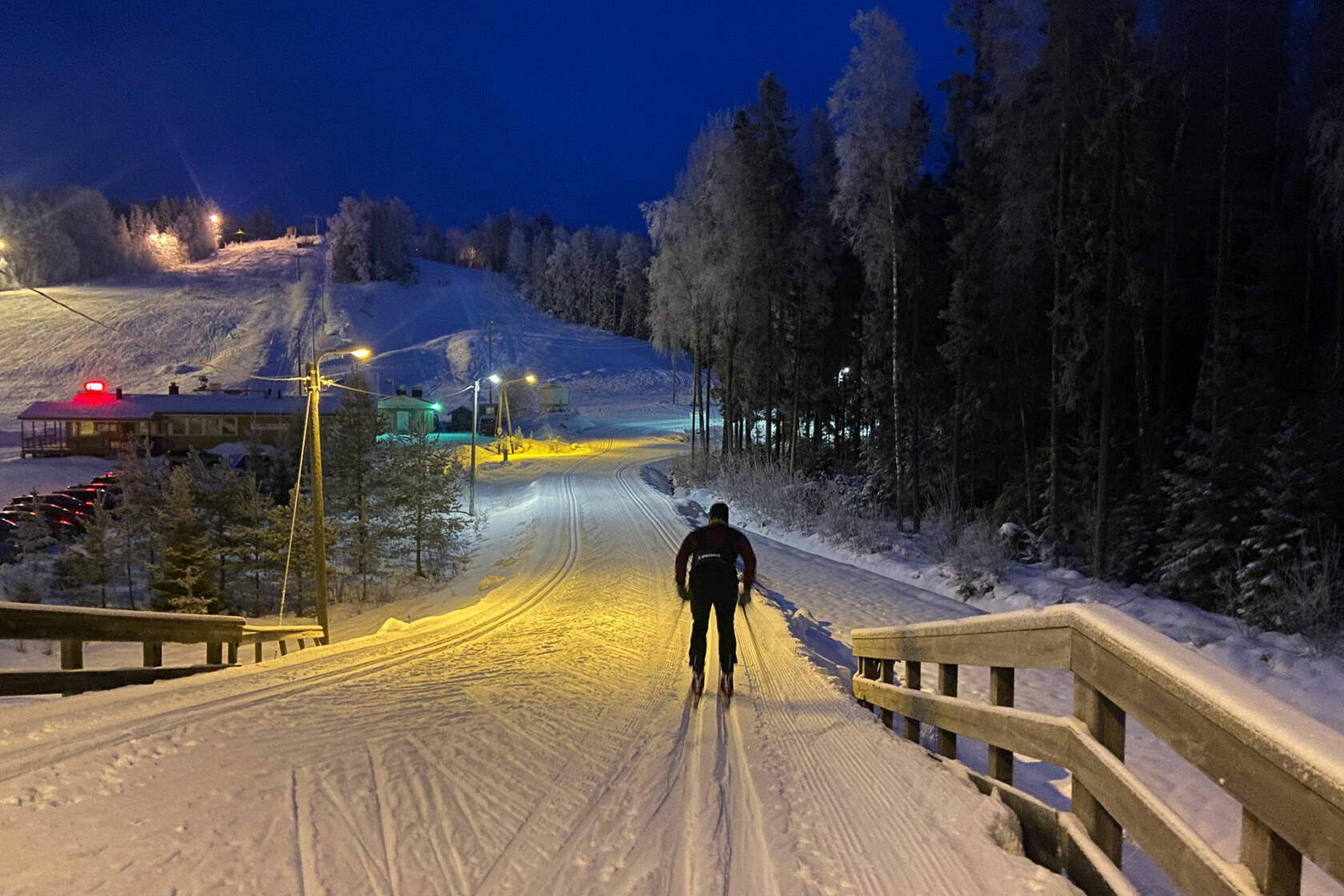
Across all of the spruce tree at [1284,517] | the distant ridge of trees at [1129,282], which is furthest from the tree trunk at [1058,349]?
the spruce tree at [1284,517]

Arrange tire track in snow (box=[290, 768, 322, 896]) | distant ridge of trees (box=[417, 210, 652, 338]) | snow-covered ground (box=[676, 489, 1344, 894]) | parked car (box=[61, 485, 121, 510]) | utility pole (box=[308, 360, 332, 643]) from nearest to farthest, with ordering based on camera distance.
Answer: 1. tire track in snow (box=[290, 768, 322, 896])
2. snow-covered ground (box=[676, 489, 1344, 894])
3. utility pole (box=[308, 360, 332, 643])
4. parked car (box=[61, 485, 121, 510])
5. distant ridge of trees (box=[417, 210, 652, 338])

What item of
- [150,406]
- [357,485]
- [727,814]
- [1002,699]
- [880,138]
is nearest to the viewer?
[1002,699]

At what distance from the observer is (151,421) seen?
6141cm

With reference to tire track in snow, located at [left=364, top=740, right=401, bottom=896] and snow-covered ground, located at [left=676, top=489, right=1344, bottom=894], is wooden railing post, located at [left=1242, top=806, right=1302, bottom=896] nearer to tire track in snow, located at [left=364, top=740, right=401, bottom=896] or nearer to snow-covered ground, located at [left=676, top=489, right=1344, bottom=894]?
snow-covered ground, located at [left=676, top=489, right=1344, bottom=894]

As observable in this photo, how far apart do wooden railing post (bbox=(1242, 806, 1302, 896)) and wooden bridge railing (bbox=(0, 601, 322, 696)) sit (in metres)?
6.54

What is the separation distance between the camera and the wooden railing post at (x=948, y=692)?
498 cm

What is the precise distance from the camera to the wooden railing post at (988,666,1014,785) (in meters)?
3.93

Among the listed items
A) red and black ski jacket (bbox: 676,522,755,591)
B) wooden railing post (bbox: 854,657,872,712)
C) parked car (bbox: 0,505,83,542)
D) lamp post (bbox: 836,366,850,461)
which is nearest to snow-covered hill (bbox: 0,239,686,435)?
parked car (bbox: 0,505,83,542)

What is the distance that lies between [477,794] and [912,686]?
11.2 ft

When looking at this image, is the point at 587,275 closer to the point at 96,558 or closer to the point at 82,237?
the point at 82,237

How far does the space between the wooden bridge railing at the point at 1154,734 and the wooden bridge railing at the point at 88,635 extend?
6.09 m

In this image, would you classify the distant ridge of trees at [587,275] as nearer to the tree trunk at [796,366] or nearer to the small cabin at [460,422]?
the small cabin at [460,422]

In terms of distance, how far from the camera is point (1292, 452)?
1495 cm

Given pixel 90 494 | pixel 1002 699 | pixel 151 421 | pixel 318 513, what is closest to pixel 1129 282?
pixel 1002 699
